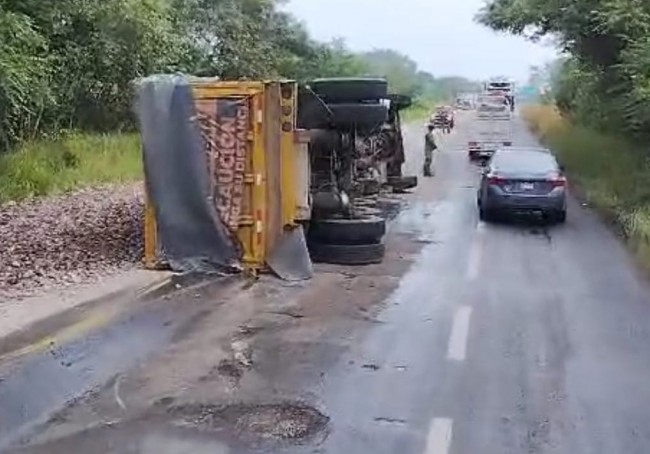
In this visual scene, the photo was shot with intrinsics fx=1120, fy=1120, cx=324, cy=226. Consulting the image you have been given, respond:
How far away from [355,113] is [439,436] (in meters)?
9.25

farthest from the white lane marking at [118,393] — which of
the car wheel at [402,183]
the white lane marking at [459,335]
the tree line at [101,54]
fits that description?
the car wheel at [402,183]

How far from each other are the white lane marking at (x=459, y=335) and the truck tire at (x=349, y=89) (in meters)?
4.81

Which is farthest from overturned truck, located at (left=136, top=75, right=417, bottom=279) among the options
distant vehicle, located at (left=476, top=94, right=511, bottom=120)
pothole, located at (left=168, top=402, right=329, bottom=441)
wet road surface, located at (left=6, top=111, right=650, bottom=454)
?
distant vehicle, located at (left=476, top=94, right=511, bottom=120)

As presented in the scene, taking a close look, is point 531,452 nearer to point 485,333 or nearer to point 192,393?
point 192,393

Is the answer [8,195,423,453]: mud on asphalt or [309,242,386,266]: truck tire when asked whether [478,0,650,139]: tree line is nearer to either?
[309,242,386,266]: truck tire

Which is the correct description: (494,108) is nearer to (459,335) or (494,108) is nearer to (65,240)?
(65,240)

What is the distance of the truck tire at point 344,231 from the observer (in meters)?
15.2

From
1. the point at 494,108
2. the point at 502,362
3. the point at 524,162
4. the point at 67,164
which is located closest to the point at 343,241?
the point at 502,362

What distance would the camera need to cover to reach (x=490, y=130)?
45344 mm

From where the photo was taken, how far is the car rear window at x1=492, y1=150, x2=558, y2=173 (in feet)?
72.6

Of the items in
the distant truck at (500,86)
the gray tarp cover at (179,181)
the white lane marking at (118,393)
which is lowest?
the distant truck at (500,86)

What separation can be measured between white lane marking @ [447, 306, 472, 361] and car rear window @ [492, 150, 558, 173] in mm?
10176

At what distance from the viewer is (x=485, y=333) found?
36.1 feet

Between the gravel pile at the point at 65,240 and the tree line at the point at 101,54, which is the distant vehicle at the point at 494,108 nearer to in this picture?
the tree line at the point at 101,54
